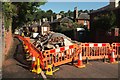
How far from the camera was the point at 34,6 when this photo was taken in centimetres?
3919

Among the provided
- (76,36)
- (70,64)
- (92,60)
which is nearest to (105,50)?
(92,60)

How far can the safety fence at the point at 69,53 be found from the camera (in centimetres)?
1324

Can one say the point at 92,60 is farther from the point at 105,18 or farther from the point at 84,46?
the point at 105,18

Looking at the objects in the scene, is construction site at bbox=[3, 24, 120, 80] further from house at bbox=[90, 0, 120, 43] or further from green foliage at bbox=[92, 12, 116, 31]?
green foliage at bbox=[92, 12, 116, 31]

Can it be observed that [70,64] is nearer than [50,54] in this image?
No

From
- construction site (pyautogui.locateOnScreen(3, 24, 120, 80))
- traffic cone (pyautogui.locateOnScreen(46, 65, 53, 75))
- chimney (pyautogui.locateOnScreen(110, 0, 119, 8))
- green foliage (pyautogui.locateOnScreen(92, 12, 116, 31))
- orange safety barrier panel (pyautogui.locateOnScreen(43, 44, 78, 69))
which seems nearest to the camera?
construction site (pyautogui.locateOnScreen(3, 24, 120, 80))

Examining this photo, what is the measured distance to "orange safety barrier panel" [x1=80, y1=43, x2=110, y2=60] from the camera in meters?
16.7

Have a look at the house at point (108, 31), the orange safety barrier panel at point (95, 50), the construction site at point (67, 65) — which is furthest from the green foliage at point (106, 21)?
the orange safety barrier panel at point (95, 50)

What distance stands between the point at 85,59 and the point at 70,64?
165 cm

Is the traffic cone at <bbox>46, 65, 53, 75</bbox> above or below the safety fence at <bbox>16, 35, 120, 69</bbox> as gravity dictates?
below

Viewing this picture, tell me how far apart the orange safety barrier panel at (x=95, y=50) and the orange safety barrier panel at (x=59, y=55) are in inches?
42.8

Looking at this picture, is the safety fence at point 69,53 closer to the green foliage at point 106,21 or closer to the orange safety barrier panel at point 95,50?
the orange safety barrier panel at point 95,50

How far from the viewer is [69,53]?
1549 centimetres

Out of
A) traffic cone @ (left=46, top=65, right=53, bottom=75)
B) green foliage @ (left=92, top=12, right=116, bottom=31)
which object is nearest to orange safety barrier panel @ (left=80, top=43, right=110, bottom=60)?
traffic cone @ (left=46, top=65, right=53, bottom=75)
